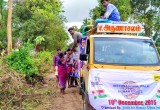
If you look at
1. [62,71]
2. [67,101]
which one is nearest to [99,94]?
[67,101]

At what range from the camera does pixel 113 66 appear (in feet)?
29.4

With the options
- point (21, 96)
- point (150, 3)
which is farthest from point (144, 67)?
point (150, 3)

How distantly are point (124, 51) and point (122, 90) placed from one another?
1.19 meters

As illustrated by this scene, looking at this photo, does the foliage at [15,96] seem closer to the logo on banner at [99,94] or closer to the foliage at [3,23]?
the logo on banner at [99,94]

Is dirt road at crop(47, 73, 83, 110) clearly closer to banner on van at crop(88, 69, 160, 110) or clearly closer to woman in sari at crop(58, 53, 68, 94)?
woman in sari at crop(58, 53, 68, 94)

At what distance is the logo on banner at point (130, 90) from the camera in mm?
8578

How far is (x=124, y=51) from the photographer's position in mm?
9414

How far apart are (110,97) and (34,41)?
107 ft

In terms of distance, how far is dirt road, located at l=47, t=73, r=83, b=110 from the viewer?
37.6ft

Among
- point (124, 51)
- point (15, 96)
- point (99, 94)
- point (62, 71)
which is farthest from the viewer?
point (62, 71)

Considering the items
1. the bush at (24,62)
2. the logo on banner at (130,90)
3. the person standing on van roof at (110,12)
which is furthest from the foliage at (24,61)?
the logo on banner at (130,90)

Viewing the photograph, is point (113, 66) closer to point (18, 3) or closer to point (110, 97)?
point (110, 97)

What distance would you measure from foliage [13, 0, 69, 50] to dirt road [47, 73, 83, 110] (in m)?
27.1

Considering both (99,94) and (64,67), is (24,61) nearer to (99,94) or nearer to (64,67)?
(64,67)
